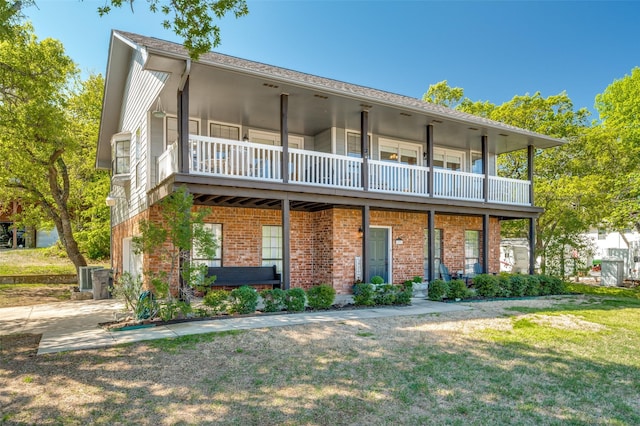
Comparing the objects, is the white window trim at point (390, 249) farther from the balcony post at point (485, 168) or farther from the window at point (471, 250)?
the window at point (471, 250)

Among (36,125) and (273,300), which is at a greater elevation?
(36,125)

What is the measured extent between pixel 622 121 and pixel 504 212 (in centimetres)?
1365

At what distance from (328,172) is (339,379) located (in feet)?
24.8

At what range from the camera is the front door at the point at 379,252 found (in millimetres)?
14023

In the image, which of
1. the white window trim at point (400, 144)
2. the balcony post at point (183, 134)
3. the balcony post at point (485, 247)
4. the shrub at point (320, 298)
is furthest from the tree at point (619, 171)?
the balcony post at point (183, 134)

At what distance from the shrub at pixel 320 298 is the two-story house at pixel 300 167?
2.14ft

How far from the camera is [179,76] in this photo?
901 centimetres

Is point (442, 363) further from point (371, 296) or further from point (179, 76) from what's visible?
point (179, 76)

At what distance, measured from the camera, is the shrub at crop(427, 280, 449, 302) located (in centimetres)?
1145

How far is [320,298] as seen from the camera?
9.49 meters

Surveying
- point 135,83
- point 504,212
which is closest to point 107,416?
point 135,83

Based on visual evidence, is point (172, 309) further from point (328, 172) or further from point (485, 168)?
point (485, 168)

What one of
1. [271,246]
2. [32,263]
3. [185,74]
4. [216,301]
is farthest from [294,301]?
[32,263]

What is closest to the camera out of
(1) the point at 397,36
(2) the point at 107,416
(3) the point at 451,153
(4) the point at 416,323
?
(2) the point at 107,416
